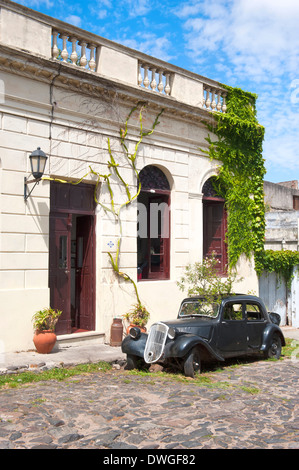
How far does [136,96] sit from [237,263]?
19.3ft

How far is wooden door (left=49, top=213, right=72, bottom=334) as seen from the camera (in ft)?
33.4

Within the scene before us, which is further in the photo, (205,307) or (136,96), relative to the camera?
(136,96)

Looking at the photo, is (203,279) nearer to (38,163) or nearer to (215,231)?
(215,231)

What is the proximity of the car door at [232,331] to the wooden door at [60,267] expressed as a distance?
3477mm

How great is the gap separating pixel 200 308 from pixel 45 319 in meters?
3.07

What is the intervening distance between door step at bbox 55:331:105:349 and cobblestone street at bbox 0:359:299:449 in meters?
1.93

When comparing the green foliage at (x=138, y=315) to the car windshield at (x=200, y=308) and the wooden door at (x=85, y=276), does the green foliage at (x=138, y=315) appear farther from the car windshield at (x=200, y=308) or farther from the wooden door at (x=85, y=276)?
the car windshield at (x=200, y=308)

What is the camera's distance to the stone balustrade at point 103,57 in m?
9.52

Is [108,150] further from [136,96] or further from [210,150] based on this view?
[210,150]

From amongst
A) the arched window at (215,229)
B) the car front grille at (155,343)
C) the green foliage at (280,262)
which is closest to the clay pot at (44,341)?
the car front grille at (155,343)

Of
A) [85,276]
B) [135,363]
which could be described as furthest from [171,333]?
[85,276]

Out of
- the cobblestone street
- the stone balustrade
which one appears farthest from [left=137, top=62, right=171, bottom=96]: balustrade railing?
the cobblestone street
